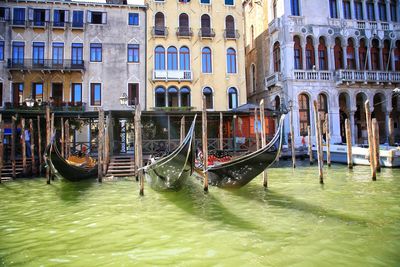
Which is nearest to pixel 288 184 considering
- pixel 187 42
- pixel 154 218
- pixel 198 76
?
pixel 154 218

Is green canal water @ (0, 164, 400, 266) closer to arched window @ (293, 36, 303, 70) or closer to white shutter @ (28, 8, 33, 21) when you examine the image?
arched window @ (293, 36, 303, 70)

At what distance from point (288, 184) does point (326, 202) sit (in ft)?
7.78

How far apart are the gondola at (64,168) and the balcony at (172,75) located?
24.4ft

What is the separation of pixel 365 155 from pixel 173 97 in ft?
32.6

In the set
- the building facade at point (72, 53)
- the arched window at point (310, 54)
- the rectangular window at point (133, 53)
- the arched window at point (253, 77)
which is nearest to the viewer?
the building facade at point (72, 53)

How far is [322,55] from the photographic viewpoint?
17.5 metres

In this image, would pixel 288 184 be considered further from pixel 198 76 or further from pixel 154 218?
pixel 198 76

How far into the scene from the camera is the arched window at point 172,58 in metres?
16.9

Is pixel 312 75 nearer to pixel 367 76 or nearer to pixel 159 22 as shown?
pixel 367 76

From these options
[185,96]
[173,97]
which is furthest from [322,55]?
[173,97]

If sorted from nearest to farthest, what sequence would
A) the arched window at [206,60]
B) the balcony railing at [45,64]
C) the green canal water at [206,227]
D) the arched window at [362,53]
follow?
the green canal water at [206,227] → the balcony railing at [45,64] → the arched window at [206,60] → the arched window at [362,53]

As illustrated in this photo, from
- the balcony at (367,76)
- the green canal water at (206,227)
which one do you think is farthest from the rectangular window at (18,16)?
the balcony at (367,76)

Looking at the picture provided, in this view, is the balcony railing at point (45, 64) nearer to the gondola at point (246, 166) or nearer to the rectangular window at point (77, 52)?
the rectangular window at point (77, 52)

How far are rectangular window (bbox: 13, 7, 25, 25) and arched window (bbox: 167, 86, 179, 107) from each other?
8.35 metres
